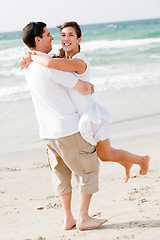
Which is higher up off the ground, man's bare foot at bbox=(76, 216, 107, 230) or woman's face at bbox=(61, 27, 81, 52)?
woman's face at bbox=(61, 27, 81, 52)

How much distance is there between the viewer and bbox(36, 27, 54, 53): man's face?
320 centimetres

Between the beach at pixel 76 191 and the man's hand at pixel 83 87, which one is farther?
the beach at pixel 76 191

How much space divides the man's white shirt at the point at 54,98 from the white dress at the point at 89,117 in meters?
0.05

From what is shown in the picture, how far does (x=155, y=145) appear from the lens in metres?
5.99

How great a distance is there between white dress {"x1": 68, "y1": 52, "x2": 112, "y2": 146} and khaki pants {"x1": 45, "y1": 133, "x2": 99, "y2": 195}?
3.4 inches

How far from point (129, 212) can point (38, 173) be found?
180cm

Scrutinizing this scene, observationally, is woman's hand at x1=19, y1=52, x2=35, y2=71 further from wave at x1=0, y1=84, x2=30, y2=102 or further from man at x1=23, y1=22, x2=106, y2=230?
wave at x1=0, y1=84, x2=30, y2=102

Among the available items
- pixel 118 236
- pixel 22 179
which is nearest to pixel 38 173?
pixel 22 179

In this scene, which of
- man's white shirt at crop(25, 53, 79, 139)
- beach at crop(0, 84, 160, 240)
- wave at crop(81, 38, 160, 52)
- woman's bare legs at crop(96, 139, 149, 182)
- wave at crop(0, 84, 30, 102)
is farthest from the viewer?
wave at crop(81, 38, 160, 52)

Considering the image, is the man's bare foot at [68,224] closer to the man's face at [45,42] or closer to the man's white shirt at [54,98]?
the man's white shirt at [54,98]

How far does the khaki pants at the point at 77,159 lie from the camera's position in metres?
3.27

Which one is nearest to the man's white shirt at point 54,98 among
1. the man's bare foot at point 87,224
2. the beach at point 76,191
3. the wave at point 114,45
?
the man's bare foot at point 87,224

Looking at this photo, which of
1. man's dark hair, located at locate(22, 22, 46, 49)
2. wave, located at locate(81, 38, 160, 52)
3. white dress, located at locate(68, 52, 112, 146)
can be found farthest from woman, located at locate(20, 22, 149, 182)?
wave, located at locate(81, 38, 160, 52)

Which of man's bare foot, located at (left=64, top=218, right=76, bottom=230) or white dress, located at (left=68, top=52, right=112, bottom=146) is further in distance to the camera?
man's bare foot, located at (left=64, top=218, right=76, bottom=230)
